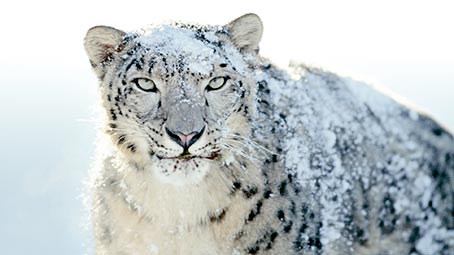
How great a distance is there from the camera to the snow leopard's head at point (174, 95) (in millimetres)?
5871

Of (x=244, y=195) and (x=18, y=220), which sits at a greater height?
(x=244, y=195)

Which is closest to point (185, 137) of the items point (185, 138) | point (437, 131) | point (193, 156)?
point (185, 138)

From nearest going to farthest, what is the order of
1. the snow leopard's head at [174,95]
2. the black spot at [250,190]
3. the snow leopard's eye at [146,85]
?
the snow leopard's head at [174,95]
the snow leopard's eye at [146,85]
the black spot at [250,190]

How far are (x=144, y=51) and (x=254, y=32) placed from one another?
674 millimetres

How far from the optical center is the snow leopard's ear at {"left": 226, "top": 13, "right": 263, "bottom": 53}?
6.39 metres

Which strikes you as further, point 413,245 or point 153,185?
point 413,245

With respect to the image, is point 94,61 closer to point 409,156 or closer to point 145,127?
point 145,127

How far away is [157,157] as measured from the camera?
5.99 meters

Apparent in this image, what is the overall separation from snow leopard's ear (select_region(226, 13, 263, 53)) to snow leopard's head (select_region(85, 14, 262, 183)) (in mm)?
56

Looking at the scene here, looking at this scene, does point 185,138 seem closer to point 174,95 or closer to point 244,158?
point 174,95

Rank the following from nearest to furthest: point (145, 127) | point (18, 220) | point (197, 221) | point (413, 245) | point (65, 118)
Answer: point (145, 127) < point (197, 221) < point (413, 245) < point (18, 220) < point (65, 118)

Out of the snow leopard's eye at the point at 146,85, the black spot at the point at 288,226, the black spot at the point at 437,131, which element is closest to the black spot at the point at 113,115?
the snow leopard's eye at the point at 146,85

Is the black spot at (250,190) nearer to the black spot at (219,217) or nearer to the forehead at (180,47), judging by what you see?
the black spot at (219,217)

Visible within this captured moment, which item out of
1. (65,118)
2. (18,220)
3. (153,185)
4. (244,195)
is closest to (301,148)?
(244,195)
